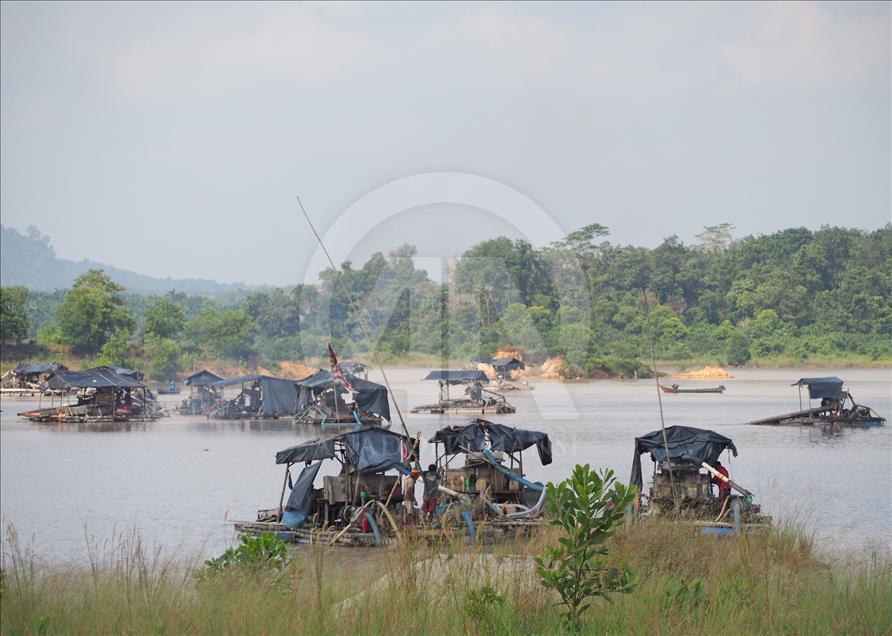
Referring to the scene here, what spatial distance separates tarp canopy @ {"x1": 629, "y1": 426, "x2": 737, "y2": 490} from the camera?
15.8 metres

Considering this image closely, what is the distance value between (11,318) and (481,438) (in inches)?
2373

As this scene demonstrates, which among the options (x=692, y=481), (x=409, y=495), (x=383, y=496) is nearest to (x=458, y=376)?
(x=383, y=496)

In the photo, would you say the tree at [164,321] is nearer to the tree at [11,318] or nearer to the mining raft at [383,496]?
the tree at [11,318]

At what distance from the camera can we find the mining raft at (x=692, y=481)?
15453 mm

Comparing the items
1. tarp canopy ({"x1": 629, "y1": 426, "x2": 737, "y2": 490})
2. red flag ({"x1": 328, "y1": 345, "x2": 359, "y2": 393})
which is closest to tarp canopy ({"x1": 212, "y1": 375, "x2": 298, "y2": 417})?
red flag ({"x1": 328, "y1": 345, "x2": 359, "y2": 393})

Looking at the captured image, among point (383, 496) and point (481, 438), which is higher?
point (481, 438)

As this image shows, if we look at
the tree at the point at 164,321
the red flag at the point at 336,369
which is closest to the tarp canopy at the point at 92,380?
the red flag at the point at 336,369

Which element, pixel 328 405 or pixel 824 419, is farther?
pixel 328 405

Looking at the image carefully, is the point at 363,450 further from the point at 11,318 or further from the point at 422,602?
the point at 11,318

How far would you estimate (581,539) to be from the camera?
738cm

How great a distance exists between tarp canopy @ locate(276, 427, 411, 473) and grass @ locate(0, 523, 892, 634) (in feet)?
22.7

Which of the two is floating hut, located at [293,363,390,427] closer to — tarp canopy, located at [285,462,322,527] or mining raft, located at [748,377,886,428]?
mining raft, located at [748,377,886,428]

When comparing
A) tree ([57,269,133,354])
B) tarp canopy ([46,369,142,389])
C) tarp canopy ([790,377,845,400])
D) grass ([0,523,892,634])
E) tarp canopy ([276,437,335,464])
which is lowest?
grass ([0,523,892,634])

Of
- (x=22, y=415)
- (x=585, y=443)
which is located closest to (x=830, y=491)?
(x=585, y=443)
